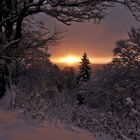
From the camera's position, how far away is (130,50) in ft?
108

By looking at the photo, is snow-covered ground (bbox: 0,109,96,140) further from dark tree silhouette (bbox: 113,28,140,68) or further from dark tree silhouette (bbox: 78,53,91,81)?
dark tree silhouette (bbox: 78,53,91,81)

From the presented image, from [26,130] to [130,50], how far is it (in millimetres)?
27084

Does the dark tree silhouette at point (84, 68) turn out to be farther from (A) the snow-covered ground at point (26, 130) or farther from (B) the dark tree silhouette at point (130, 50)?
(A) the snow-covered ground at point (26, 130)

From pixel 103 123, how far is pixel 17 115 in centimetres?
238

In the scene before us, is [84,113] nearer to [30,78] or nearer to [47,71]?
[30,78]

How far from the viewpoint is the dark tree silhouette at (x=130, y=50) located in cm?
3247

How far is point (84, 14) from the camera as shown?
9961 mm

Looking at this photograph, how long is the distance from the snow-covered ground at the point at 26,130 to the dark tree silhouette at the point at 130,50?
25.4m

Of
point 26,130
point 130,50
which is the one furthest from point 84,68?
point 26,130

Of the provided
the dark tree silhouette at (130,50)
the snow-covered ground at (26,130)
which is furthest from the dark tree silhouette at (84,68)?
the snow-covered ground at (26,130)

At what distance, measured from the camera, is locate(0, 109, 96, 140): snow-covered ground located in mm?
6390

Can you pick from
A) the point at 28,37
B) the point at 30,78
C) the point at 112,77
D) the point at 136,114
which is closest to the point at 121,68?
the point at 112,77

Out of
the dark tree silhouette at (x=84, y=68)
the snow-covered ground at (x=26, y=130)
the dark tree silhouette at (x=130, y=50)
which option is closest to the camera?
the snow-covered ground at (x=26, y=130)

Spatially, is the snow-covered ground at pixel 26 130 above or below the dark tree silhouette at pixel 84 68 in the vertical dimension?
below
